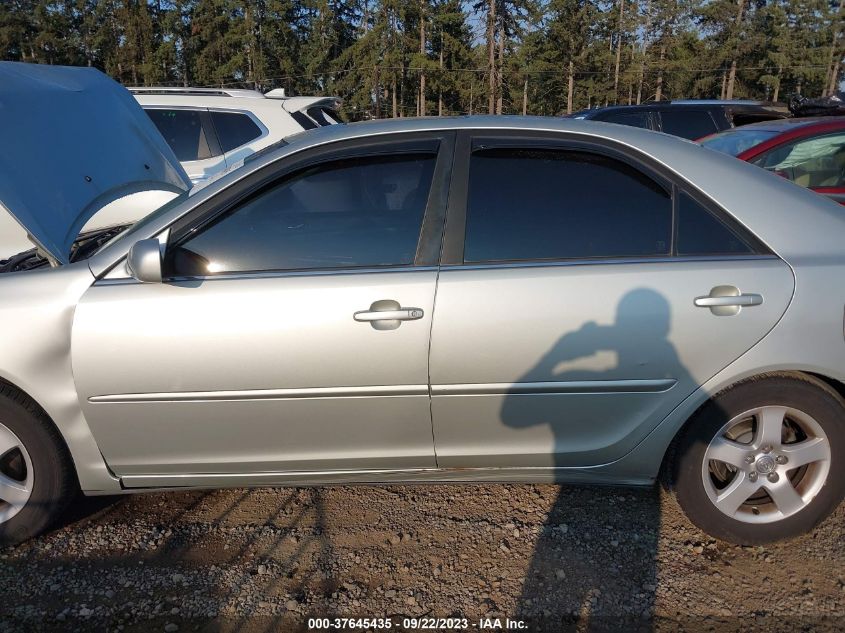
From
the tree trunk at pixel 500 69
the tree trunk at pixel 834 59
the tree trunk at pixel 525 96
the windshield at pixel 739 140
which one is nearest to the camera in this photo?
the windshield at pixel 739 140

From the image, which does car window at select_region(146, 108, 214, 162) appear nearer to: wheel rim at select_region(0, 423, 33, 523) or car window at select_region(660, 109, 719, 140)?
wheel rim at select_region(0, 423, 33, 523)

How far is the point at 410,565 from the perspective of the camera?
2521 mm

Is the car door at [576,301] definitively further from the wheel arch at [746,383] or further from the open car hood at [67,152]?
the open car hood at [67,152]

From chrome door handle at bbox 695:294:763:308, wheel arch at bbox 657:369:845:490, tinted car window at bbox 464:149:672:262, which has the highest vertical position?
tinted car window at bbox 464:149:672:262

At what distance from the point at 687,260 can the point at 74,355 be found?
90.3 inches

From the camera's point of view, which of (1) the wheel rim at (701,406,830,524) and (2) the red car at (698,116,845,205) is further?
(2) the red car at (698,116,845,205)

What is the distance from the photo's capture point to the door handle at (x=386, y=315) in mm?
2307

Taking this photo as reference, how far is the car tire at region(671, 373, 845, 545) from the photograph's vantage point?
7.94 feet

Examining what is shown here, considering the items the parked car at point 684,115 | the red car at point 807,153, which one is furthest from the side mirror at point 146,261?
the parked car at point 684,115

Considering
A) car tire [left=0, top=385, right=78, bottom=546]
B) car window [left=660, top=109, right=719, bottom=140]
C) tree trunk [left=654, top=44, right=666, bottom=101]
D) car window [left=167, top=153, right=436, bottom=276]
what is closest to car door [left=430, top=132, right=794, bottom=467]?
car window [left=167, top=153, right=436, bottom=276]

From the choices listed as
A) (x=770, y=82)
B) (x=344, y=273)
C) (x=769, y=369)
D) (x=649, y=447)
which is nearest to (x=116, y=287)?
(x=344, y=273)

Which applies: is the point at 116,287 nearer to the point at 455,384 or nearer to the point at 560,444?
the point at 455,384

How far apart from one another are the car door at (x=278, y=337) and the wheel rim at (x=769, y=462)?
3.79ft

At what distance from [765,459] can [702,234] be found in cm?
91
